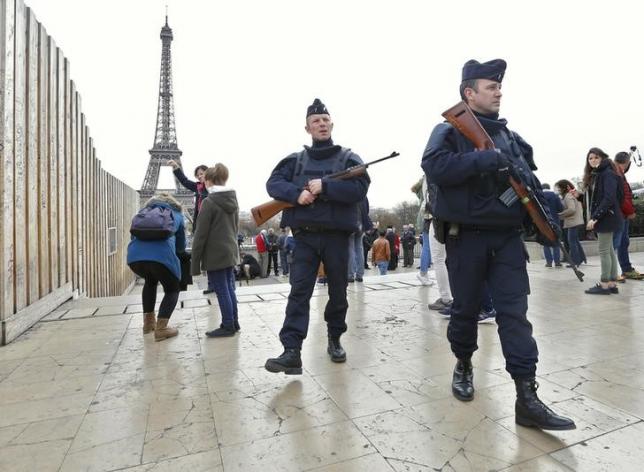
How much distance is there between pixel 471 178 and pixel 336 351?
1553 millimetres

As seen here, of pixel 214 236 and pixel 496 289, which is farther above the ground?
pixel 214 236

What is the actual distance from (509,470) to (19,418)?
7.80ft

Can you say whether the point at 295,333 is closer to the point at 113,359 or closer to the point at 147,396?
the point at 147,396

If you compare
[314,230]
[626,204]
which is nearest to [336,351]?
[314,230]

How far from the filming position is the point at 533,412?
180cm

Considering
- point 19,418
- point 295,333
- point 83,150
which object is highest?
point 83,150

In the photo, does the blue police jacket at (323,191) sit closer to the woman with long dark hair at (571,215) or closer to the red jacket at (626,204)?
the red jacket at (626,204)

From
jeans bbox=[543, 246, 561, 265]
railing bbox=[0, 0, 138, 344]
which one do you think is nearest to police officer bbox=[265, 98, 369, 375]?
railing bbox=[0, 0, 138, 344]

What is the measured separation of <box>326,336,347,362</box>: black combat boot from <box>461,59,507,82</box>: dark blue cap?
1.93m

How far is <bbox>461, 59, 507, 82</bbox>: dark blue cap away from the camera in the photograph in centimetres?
214

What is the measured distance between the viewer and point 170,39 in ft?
195

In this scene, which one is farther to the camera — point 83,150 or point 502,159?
point 83,150

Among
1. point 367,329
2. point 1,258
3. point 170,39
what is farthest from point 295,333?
point 170,39

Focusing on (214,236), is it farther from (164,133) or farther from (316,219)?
(164,133)
